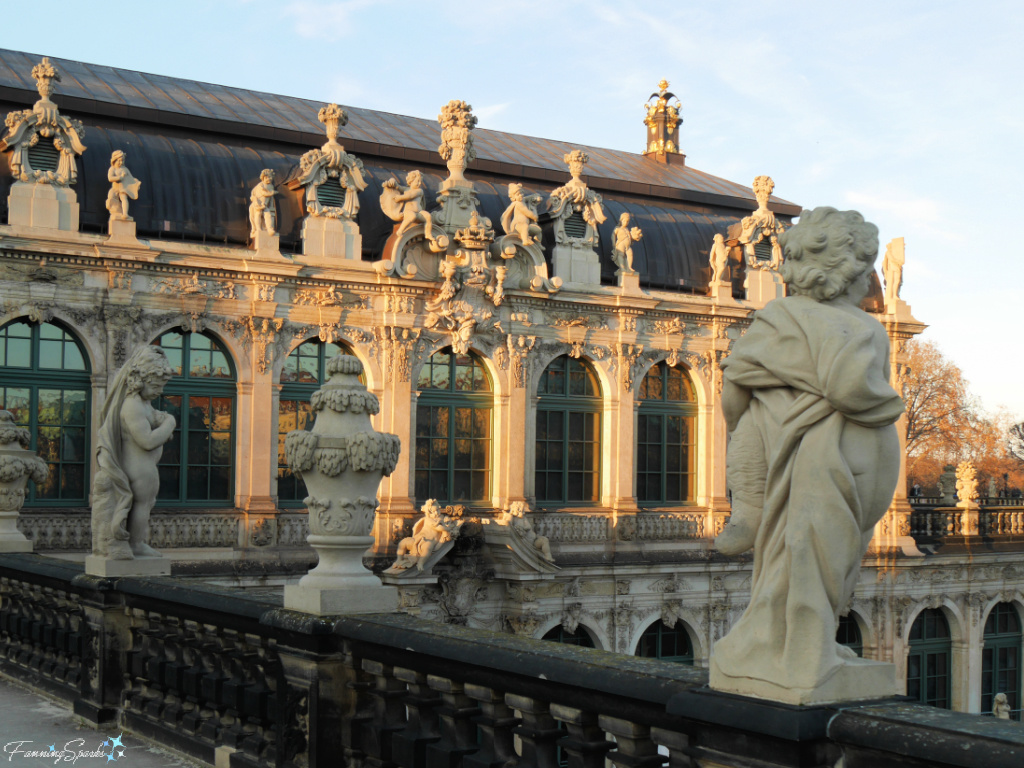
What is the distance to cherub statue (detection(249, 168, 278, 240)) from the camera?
78.7 ft

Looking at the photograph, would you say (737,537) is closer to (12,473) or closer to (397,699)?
(397,699)

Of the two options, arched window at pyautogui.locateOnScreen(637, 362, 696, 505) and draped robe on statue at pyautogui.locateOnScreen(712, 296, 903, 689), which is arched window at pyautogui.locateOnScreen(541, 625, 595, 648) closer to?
arched window at pyautogui.locateOnScreen(637, 362, 696, 505)

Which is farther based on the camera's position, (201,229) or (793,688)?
(201,229)

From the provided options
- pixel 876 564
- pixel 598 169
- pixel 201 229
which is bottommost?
pixel 876 564

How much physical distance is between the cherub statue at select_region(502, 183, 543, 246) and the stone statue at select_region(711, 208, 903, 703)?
885 inches

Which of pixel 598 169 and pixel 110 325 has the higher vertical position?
pixel 598 169

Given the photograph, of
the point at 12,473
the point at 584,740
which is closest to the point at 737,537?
the point at 584,740

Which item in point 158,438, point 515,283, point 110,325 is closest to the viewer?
point 158,438

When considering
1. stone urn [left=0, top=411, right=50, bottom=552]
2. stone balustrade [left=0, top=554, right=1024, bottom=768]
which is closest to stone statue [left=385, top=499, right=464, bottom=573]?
stone urn [left=0, top=411, right=50, bottom=552]

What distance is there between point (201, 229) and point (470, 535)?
8312mm

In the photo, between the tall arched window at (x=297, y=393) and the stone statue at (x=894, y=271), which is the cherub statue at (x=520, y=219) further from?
the stone statue at (x=894, y=271)

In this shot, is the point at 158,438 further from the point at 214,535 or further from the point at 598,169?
the point at 598,169

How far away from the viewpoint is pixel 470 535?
2519cm

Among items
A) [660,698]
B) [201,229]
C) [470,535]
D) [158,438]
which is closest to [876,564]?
[470,535]
